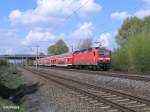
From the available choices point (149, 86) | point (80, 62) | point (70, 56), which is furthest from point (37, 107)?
point (70, 56)

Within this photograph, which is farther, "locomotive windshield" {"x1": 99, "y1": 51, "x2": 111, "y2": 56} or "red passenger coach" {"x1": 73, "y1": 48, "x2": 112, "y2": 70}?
"locomotive windshield" {"x1": 99, "y1": 51, "x2": 111, "y2": 56}

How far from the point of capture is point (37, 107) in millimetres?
14617

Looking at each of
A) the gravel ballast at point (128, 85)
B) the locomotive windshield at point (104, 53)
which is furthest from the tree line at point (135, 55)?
the gravel ballast at point (128, 85)

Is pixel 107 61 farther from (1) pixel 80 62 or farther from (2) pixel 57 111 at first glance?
(2) pixel 57 111

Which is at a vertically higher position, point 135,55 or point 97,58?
point 135,55

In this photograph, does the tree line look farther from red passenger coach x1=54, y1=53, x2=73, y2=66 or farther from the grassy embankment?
the grassy embankment

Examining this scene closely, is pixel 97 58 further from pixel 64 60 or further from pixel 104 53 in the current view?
pixel 64 60

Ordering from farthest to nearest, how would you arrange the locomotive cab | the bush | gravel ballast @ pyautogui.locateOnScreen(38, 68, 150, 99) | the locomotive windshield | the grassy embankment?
the bush < the locomotive windshield < the locomotive cab < gravel ballast @ pyautogui.locateOnScreen(38, 68, 150, 99) < the grassy embankment

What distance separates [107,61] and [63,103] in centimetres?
3147

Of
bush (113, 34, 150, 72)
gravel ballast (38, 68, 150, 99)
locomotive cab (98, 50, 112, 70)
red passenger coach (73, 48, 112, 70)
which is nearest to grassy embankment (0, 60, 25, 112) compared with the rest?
gravel ballast (38, 68, 150, 99)

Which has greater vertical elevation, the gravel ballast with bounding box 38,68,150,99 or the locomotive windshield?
the locomotive windshield

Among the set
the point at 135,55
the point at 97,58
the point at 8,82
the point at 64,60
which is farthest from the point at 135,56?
the point at 64,60

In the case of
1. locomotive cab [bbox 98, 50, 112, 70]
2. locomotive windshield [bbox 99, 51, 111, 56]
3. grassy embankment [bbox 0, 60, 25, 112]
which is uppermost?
locomotive windshield [bbox 99, 51, 111, 56]

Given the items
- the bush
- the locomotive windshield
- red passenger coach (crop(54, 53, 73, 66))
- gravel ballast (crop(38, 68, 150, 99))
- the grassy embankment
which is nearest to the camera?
the grassy embankment
